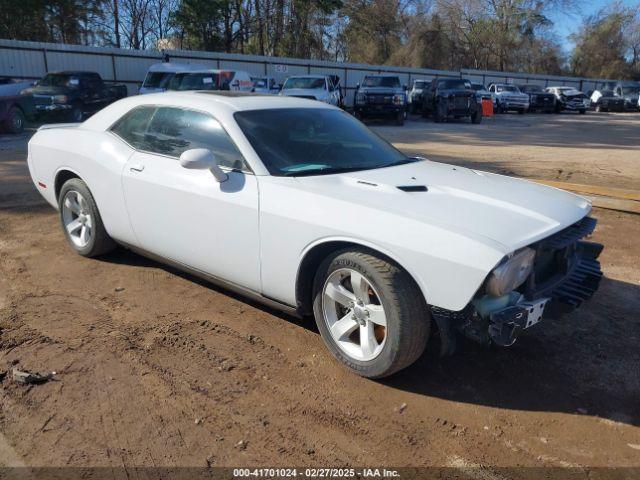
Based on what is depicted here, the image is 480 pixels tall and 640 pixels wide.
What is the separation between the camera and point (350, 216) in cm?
300

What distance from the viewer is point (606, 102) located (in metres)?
39.3

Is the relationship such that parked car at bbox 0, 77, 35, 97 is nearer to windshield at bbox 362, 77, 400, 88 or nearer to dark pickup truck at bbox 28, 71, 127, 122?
dark pickup truck at bbox 28, 71, 127, 122

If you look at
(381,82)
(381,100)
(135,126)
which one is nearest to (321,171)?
(135,126)

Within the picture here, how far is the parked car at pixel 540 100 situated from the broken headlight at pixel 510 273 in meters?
34.5

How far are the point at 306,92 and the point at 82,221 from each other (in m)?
15.9

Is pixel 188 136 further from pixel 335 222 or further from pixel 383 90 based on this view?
pixel 383 90

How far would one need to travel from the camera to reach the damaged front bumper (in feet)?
8.88

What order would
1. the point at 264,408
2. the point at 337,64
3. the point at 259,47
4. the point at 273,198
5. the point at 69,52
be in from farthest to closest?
the point at 259,47 < the point at 337,64 < the point at 69,52 < the point at 273,198 < the point at 264,408

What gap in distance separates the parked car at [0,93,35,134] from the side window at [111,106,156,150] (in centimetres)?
1262

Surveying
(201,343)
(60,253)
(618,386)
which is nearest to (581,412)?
(618,386)

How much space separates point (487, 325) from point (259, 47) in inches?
1594

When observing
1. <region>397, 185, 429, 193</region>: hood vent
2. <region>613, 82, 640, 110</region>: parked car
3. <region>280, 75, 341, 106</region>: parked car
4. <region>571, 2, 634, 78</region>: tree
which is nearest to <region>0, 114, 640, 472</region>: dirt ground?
<region>397, 185, 429, 193</region>: hood vent

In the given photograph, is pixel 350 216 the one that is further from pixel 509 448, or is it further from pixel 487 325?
pixel 509 448

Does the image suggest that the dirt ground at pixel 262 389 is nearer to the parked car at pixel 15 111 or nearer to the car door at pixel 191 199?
the car door at pixel 191 199
